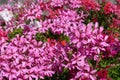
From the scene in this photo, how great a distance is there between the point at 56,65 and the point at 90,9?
2544 mm

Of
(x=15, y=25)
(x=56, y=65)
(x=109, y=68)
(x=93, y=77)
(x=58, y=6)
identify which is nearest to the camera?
(x=93, y=77)

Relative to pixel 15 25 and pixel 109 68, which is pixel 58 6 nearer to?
pixel 15 25

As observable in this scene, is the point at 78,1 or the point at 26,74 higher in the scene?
the point at 78,1

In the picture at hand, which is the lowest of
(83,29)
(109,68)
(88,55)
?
(109,68)

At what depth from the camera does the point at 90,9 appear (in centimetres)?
607

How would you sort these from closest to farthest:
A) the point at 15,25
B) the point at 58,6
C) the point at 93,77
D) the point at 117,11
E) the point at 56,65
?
1. the point at 93,77
2. the point at 56,65
3. the point at 15,25
4. the point at 58,6
5. the point at 117,11

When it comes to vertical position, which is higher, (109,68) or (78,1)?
(78,1)

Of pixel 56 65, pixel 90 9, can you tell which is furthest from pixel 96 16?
pixel 56 65

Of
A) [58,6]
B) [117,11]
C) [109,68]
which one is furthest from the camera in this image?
[117,11]

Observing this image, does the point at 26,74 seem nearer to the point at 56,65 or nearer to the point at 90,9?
the point at 56,65

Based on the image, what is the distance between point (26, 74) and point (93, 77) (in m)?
0.65

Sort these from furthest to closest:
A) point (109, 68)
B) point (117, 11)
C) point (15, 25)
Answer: point (117, 11)
point (15, 25)
point (109, 68)

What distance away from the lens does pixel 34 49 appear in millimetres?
3717

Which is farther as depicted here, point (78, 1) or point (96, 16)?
point (96, 16)
